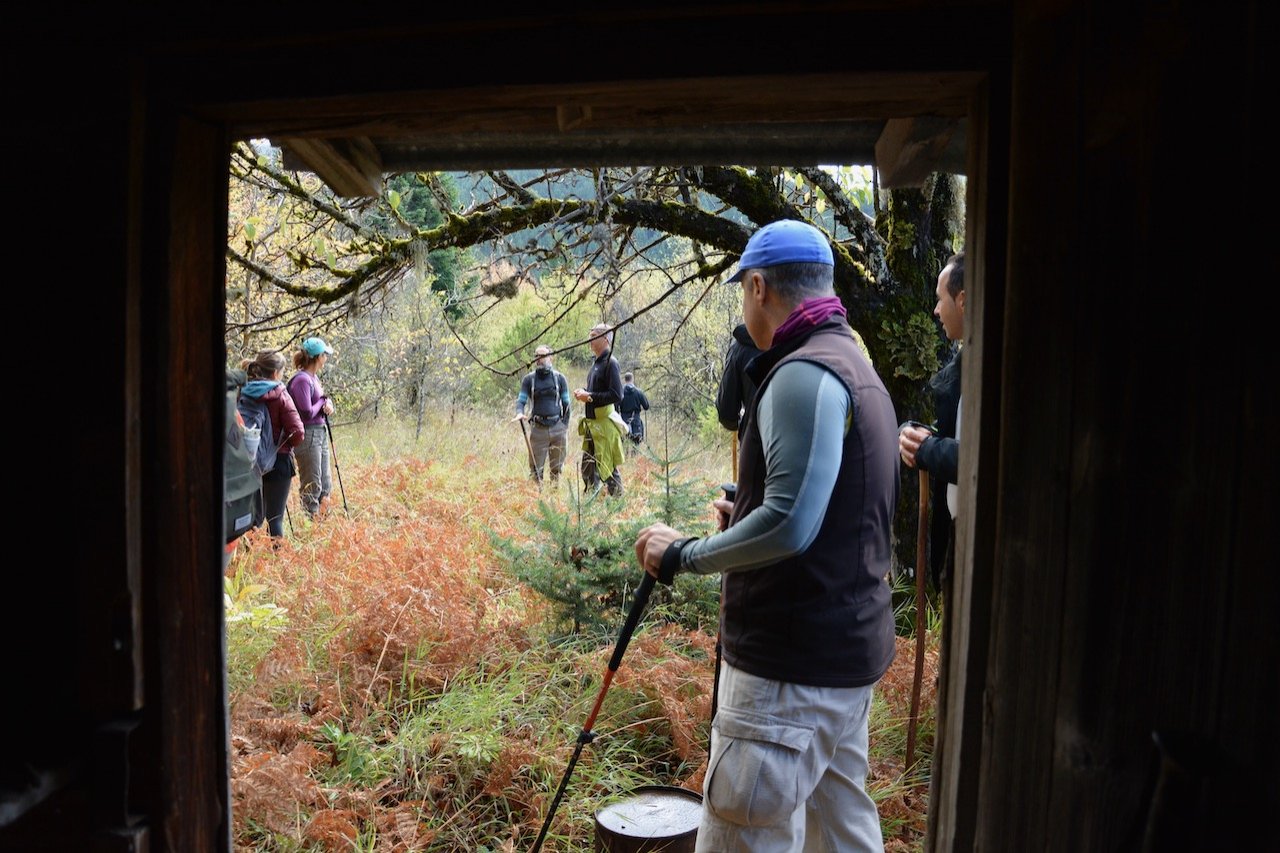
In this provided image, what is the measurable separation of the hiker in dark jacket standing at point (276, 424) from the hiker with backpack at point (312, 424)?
1.83 ft

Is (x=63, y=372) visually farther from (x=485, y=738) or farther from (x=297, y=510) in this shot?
(x=297, y=510)

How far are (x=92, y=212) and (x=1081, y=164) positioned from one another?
4.89 ft

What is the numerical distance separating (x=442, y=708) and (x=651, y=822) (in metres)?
1.51

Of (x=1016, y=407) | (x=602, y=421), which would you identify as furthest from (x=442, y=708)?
(x=602, y=421)

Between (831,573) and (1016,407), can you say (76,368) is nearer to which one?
(1016,407)

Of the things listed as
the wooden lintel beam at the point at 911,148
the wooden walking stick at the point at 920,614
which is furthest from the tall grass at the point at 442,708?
the wooden lintel beam at the point at 911,148

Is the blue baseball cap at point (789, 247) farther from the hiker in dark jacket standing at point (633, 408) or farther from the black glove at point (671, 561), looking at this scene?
the hiker in dark jacket standing at point (633, 408)

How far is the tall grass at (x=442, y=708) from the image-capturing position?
391 cm

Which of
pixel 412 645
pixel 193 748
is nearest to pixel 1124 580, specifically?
pixel 193 748

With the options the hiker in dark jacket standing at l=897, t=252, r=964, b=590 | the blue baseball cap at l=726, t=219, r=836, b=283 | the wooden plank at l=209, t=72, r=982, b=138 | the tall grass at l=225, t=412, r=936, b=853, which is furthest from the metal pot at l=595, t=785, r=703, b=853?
the wooden plank at l=209, t=72, r=982, b=138

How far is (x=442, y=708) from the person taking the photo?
4691 millimetres

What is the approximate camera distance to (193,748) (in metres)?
1.62

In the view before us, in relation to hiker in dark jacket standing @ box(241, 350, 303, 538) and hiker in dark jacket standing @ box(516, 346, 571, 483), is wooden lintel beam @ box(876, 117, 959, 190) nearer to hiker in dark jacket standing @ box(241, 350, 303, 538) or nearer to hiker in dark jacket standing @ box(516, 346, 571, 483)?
hiker in dark jacket standing @ box(241, 350, 303, 538)

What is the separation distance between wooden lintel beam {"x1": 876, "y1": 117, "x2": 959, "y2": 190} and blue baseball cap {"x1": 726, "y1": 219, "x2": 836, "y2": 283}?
0.35m
